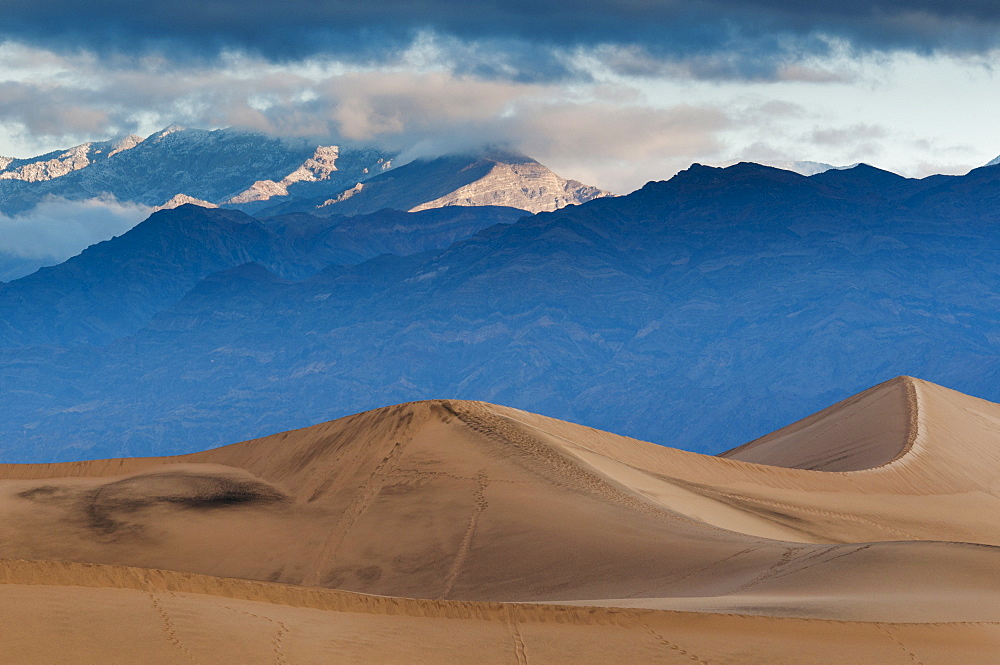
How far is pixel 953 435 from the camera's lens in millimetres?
60781

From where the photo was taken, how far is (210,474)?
43875 millimetres

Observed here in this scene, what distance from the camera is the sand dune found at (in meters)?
15.1

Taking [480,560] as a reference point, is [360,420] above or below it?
above

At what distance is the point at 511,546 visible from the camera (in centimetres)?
3053

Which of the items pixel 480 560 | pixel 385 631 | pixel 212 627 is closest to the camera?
pixel 212 627

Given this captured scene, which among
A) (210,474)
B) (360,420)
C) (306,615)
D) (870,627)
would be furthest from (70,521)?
(870,627)

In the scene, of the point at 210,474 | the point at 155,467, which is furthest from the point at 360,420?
the point at 155,467

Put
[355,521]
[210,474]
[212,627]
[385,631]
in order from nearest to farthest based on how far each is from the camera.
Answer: [212,627] < [385,631] < [355,521] < [210,474]

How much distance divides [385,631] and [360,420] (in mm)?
29245

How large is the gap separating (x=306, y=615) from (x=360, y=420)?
28.7m

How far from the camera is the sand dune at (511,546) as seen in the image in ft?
49.6

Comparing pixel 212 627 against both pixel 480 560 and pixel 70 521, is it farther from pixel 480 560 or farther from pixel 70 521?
pixel 70 521

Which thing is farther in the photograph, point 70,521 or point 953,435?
point 953,435

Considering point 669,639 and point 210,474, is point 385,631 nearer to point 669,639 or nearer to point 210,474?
point 669,639
